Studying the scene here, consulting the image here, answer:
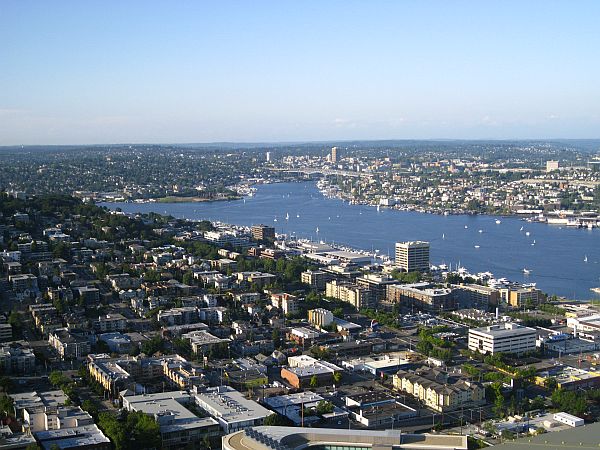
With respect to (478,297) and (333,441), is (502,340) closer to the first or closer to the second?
(478,297)

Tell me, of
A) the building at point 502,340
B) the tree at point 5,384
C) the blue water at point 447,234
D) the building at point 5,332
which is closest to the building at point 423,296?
the building at point 502,340

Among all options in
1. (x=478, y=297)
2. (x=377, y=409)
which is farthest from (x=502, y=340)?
(x=478, y=297)

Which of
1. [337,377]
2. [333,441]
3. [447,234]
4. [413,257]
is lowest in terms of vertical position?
[447,234]

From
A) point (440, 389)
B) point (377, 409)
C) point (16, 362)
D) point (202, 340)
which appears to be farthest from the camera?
point (202, 340)

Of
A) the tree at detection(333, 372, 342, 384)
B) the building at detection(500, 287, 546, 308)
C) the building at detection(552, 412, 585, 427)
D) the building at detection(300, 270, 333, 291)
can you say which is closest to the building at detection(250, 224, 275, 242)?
the building at detection(300, 270, 333, 291)

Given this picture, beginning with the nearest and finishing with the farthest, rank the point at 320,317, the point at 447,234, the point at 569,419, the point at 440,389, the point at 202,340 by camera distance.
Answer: the point at 569,419, the point at 440,389, the point at 202,340, the point at 320,317, the point at 447,234

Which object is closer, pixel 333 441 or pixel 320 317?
pixel 333 441
